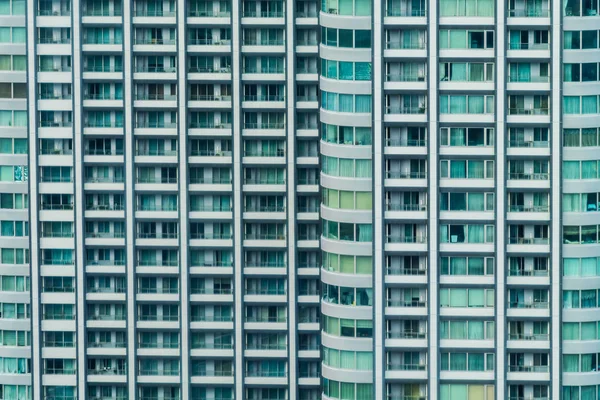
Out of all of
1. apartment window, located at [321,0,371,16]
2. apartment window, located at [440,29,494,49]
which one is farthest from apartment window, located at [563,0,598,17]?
apartment window, located at [321,0,371,16]

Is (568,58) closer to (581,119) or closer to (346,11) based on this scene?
(581,119)

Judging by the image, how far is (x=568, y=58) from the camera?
199m

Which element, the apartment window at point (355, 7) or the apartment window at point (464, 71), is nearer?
the apartment window at point (355, 7)

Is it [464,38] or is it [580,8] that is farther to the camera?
[464,38]

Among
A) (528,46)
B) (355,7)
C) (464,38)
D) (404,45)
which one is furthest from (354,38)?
(528,46)

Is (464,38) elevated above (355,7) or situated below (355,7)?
below

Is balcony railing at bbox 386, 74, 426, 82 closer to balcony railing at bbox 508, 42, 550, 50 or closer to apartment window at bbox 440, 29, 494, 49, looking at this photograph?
apartment window at bbox 440, 29, 494, 49

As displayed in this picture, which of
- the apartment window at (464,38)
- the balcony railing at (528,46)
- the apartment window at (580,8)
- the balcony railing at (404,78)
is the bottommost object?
the balcony railing at (404,78)

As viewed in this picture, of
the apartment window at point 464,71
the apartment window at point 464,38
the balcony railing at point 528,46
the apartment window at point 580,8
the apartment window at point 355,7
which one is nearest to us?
the apartment window at point 580,8

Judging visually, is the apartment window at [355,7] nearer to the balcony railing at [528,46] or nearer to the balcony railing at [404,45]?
the balcony railing at [404,45]

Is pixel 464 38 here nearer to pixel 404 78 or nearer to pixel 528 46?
pixel 528 46

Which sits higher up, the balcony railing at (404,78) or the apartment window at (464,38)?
the apartment window at (464,38)

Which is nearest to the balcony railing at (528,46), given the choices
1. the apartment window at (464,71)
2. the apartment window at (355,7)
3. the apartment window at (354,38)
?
the apartment window at (464,71)

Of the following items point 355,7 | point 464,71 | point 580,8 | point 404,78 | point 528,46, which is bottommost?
point 404,78
